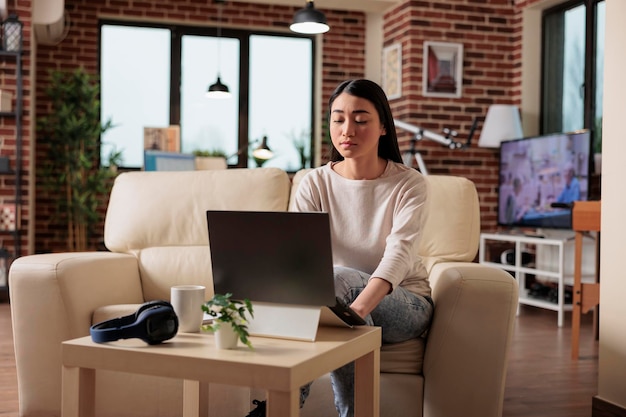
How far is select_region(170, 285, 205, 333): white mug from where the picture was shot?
174cm

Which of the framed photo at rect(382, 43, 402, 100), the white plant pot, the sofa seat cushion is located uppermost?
the framed photo at rect(382, 43, 402, 100)

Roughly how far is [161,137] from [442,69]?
2598 mm

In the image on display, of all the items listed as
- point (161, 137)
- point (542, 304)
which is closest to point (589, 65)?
point (542, 304)

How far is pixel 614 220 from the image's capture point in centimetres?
250

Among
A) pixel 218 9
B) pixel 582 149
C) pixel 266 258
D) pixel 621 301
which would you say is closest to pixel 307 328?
pixel 266 258

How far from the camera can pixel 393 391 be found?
221 cm

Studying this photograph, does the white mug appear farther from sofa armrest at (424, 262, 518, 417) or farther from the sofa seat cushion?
sofa armrest at (424, 262, 518, 417)

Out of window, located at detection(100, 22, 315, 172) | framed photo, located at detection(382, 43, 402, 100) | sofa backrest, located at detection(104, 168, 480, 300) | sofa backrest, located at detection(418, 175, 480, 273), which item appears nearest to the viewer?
sofa backrest, located at detection(418, 175, 480, 273)

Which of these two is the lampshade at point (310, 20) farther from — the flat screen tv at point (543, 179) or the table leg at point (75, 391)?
the table leg at point (75, 391)

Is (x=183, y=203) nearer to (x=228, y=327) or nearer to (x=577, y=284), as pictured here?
(x=228, y=327)

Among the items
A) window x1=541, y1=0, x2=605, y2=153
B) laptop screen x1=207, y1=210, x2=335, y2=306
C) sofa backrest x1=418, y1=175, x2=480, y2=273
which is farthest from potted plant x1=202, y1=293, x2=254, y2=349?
window x1=541, y1=0, x2=605, y2=153

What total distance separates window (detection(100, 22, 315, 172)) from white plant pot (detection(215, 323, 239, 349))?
229 inches

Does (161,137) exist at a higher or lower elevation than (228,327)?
higher

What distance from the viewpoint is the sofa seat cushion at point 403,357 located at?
2.21 metres
